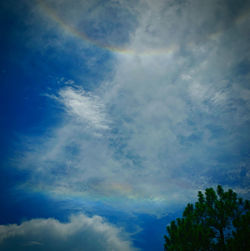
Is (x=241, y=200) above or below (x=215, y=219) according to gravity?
above

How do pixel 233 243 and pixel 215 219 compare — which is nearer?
pixel 233 243

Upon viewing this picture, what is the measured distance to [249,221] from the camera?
12148 mm

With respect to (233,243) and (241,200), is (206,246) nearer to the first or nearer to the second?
(233,243)

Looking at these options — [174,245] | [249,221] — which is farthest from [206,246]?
[249,221]

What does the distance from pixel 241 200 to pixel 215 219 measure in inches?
123

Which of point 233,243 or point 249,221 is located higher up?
point 249,221

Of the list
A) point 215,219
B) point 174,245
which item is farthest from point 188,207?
point 174,245

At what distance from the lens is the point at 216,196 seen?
51.3 ft

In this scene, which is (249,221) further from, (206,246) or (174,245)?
(174,245)

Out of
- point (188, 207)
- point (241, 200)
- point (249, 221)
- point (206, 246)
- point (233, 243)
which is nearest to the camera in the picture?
point (233, 243)

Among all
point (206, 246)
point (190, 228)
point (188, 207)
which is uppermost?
point (188, 207)

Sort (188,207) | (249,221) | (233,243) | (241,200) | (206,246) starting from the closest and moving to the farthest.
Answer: (233,243) → (249,221) → (206,246) → (241,200) → (188,207)

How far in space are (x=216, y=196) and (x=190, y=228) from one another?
4292 millimetres

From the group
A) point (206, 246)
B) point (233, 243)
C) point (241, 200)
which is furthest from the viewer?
point (241, 200)
